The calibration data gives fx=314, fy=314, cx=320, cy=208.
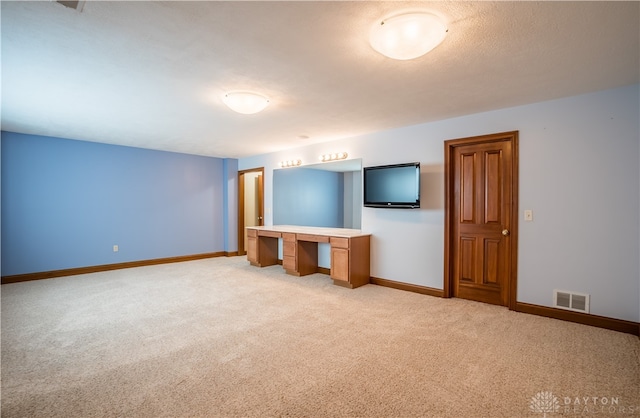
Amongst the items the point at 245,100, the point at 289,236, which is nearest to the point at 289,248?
the point at 289,236

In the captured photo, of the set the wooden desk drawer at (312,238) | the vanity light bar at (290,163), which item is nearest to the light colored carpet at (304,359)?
the wooden desk drawer at (312,238)

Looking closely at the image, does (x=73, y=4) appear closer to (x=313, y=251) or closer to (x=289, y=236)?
(x=289, y=236)

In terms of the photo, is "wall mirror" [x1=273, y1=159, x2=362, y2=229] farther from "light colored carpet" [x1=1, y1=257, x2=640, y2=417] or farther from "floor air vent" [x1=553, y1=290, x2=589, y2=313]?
"floor air vent" [x1=553, y1=290, x2=589, y2=313]

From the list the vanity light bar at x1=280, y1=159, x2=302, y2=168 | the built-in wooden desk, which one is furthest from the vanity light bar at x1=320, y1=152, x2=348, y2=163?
the built-in wooden desk

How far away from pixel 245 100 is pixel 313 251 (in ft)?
10.3

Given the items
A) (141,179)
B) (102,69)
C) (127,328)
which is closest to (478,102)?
(102,69)

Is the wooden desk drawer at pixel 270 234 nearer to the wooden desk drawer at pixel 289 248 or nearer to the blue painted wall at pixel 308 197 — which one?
the wooden desk drawer at pixel 289 248

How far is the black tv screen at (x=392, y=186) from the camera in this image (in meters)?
4.16

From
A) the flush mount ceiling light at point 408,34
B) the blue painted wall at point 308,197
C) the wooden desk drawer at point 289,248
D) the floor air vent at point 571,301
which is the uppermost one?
the flush mount ceiling light at point 408,34

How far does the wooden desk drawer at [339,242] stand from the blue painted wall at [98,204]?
12.4 ft

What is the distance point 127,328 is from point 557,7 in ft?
13.8

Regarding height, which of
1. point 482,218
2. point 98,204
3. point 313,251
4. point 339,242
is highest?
point 98,204

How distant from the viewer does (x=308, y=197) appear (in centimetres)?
782

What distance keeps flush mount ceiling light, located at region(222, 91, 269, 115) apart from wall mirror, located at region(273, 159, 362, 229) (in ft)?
11.2
